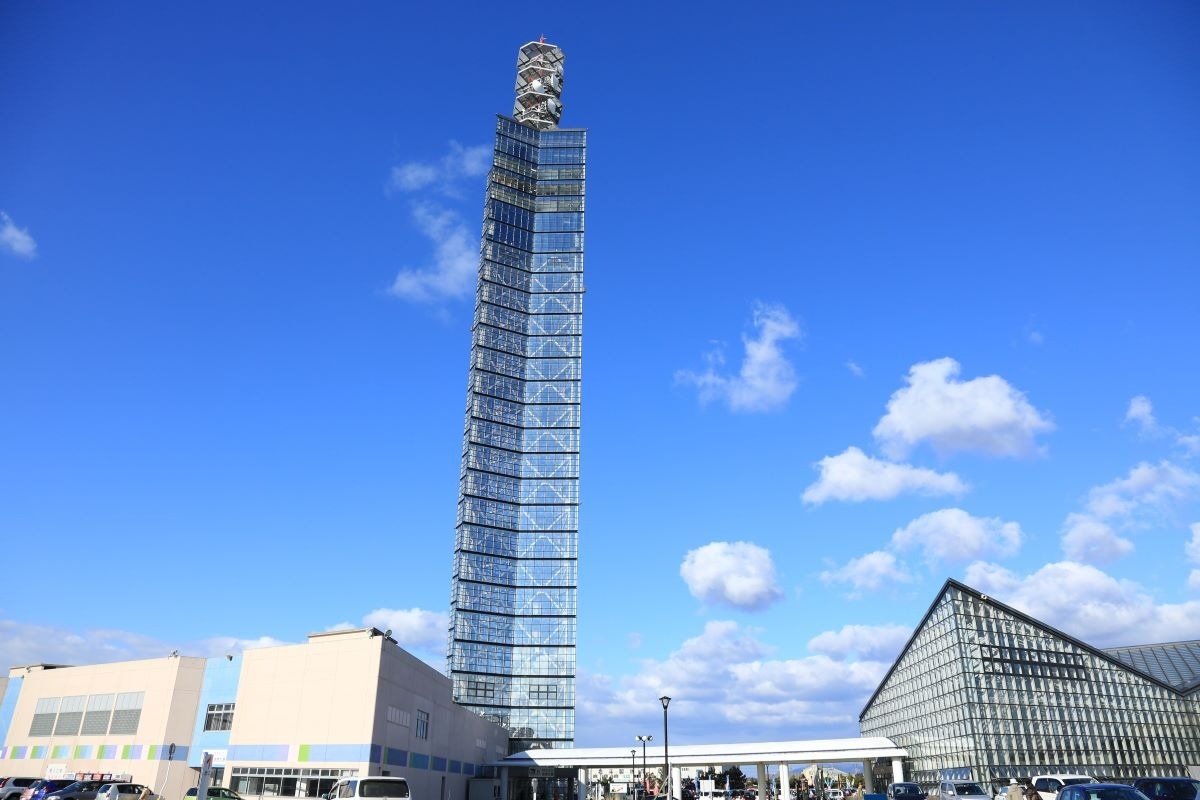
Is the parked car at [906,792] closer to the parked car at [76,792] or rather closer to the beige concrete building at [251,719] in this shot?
the beige concrete building at [251,719]

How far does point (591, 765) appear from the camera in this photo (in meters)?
81.7

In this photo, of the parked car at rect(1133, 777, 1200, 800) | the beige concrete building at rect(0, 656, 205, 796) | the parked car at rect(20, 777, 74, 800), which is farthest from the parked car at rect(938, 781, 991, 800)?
the beige concrete building at rect(0, 656, 205, 796)

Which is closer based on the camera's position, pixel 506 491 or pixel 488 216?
pixel 506 491

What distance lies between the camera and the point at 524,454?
5153 inches

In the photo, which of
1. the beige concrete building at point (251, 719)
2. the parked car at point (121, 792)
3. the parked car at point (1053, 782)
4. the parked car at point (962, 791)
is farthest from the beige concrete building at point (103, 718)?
the parked car at point (1053, 782)

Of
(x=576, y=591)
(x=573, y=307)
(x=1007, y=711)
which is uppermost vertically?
(x=573, y=307)

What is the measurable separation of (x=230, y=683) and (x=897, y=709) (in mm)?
75209

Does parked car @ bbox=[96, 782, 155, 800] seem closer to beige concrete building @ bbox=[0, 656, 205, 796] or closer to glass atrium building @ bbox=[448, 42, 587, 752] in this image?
beige concrete building @ bbox=[0, 656, 205, 796]

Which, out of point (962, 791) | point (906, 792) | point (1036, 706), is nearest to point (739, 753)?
point (1036, 706)

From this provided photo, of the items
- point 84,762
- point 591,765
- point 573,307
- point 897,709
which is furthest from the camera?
point 573,307

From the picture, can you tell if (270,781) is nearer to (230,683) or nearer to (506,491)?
(230,683)

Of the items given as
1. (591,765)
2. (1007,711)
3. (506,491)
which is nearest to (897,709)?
(1007,711)

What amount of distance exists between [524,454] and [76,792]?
3848 inches

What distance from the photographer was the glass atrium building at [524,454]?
12112 centimetres
